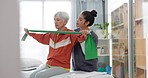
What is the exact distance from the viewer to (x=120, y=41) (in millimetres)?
2238

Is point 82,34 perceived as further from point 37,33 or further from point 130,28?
point 130,28

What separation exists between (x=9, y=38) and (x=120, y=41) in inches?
75.0

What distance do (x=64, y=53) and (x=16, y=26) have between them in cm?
103

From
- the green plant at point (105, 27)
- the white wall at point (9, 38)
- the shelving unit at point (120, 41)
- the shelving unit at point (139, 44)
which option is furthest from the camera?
the green plant at point (105, 27)

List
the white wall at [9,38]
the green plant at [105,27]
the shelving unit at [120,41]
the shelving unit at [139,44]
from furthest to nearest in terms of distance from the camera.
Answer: the green plant at [105,27]
the shelving unit at [120,41]
the shelving unit at [139,44]
the white wall at [9,38]

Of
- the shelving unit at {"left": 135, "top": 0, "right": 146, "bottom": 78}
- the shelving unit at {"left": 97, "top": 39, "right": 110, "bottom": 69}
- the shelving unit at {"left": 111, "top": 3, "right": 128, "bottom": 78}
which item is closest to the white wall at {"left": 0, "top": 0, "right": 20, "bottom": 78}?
the shelving unit at {"left": 135, "top": 0, "right": 146, "bottom": 78}

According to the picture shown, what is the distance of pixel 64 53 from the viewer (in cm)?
148

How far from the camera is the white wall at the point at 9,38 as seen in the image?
17.9 inches

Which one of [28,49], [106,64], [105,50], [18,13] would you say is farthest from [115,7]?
[18,13]

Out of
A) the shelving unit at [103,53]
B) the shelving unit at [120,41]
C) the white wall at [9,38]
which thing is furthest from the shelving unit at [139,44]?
the white wall at [9,38]

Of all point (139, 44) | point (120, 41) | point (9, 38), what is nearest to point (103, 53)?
point (120, 41)

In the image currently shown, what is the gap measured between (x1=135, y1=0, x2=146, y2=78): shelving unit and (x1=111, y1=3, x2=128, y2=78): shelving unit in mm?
158

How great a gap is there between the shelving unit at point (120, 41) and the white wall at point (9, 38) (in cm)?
167

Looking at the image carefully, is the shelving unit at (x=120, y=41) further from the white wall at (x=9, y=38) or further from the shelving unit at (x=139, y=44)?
the white wall at (x=9, y=38)
